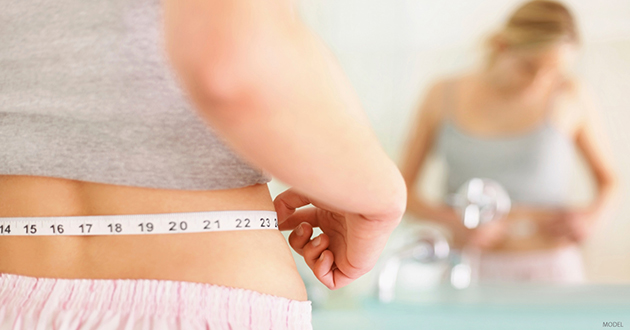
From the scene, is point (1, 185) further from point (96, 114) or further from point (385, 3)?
point (385, 3)

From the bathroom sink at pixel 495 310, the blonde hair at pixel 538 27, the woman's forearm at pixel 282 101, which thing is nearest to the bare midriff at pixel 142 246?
the woman's forearm at pixel 282 101

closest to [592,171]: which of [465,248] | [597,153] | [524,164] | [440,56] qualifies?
[597,153]

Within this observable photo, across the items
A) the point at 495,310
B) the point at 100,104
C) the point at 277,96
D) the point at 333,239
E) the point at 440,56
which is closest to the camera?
the point at 277,96

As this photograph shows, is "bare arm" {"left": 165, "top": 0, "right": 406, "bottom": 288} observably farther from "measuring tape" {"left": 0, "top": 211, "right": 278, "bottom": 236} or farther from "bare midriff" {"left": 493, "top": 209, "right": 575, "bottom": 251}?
"bare midriff" {"left": 493, "top": 209, "right": 575, "bottom": 251}

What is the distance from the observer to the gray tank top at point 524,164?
135 cm

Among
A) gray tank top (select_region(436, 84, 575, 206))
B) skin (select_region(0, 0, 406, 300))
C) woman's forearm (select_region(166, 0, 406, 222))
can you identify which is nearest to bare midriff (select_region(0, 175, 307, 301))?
skin (select_region(0, 0, 406, 300))

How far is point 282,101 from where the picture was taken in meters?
0.25

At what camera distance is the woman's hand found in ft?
1.29

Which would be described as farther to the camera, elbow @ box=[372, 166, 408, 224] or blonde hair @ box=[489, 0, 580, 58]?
blonde hair @ box=[489, 0, 580, 58]

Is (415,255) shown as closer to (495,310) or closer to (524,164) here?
(495,310)

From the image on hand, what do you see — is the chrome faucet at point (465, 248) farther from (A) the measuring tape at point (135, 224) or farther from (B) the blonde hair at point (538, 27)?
(A) the measuring tape at point (135, 224)

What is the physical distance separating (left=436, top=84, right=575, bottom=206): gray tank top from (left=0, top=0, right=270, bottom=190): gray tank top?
3.60 ft

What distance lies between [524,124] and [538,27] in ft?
0.89

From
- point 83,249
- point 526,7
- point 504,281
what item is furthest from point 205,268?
point 526,7
